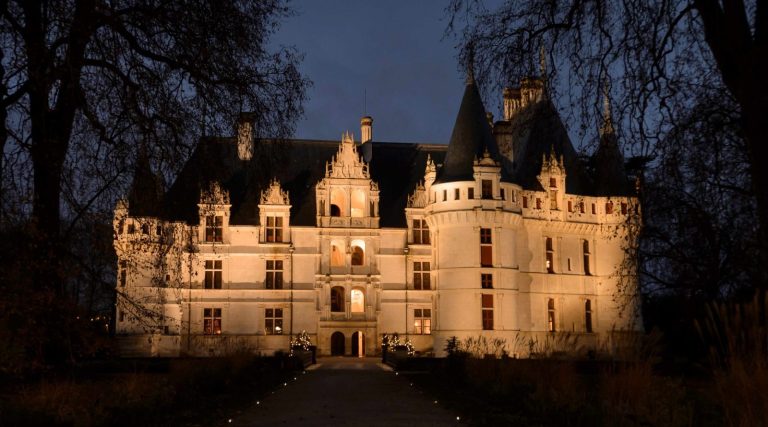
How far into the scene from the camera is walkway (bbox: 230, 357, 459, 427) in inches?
444

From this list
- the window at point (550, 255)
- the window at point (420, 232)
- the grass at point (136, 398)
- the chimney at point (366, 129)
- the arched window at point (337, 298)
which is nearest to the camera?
the grass at point (136, 398)

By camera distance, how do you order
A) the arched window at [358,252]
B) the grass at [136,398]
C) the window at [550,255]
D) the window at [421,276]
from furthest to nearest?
1. the window at [421,276]
2. the arched window at [358,252]
3. the window at [550,255]
4. the grass at [136,398]

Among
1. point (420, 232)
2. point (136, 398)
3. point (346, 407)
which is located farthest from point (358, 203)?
point (136, 398)

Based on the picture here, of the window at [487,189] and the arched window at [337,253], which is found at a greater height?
the window at [487,189]

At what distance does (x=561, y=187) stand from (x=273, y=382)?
81.0ft

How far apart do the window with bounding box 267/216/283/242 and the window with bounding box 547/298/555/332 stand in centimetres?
1279

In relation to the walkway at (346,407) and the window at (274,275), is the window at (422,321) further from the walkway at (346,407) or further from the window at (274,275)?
the walkway at (346,407)

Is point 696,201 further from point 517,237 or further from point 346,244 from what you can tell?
point 346,244

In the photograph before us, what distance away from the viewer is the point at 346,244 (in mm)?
40438

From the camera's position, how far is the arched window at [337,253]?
40906mm

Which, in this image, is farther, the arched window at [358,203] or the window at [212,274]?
the arched window at [358,203]

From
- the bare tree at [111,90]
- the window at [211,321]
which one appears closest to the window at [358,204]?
the window at [211,321]

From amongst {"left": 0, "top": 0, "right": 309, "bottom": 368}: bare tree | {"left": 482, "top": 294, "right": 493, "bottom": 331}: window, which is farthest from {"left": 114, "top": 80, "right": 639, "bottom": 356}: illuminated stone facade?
{"left": 0, "top": 0, "right": 309, "bottom": 368}: bare tree

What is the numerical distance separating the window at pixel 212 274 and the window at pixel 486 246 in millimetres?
12121
